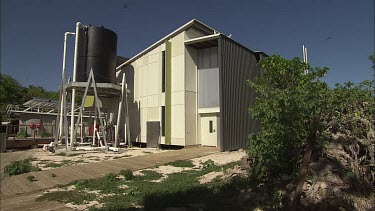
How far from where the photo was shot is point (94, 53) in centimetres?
2036

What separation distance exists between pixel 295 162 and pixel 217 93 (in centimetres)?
1379

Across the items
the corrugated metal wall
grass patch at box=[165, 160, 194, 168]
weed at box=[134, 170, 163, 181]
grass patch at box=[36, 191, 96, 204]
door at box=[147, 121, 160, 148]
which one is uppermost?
the corrugated metal wall

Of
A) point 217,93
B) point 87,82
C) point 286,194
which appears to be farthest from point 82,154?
point 286,194

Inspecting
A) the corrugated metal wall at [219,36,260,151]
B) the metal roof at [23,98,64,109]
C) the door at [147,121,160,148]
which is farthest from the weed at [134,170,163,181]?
the metal roof at [23,98,64,109]

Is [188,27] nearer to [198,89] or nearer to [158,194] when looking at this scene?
[198,89]

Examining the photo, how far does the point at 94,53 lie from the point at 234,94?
33.5ft

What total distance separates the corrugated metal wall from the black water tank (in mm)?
8378

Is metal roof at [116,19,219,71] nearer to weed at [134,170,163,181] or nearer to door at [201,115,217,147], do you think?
door at [201,115,217,147]


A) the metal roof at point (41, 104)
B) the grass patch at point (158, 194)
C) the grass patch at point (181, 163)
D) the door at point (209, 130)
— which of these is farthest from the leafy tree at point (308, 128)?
the metal roof at point (41, 104)

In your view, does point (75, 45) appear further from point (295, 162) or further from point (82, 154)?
point (295, 162)

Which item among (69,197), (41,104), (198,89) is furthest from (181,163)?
(41,104)

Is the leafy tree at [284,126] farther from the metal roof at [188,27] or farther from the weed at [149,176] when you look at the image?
the metal roof at [188,27]

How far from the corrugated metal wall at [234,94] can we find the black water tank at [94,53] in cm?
838

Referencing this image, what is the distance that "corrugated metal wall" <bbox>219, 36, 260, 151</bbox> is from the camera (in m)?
18.1
